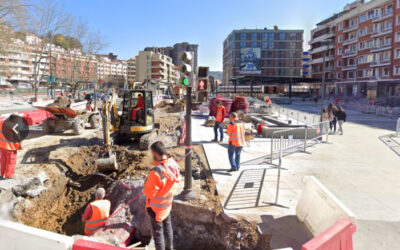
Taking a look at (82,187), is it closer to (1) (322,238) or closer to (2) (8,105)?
(1) (322,238)

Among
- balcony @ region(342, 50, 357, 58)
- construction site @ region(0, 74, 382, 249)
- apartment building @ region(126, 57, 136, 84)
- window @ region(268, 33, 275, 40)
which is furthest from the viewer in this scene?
apartment building @ region(126, 57, 136, 84)

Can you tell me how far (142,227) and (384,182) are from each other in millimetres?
6395

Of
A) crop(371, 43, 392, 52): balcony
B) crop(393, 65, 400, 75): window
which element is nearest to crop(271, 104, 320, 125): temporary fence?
crop(393, 65, 400, 75): window

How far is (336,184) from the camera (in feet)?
23.2

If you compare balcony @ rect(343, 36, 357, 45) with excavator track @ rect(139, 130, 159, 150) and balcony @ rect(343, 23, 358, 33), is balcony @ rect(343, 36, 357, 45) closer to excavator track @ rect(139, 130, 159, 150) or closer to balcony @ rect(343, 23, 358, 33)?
balcony @ rect(343, 23, 358, 33)

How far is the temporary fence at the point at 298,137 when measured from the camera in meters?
10.7

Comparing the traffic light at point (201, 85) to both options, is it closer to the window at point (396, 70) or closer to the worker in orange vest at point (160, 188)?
the worker in orange vest at point (160, 188)

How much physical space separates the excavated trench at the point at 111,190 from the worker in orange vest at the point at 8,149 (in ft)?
3.37

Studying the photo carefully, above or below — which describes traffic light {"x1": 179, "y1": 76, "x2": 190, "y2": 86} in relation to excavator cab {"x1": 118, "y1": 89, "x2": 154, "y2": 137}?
above

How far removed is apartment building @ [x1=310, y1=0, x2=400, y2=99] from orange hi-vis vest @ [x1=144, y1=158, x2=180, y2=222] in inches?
1765

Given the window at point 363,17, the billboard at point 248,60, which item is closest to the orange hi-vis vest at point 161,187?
the window at point 363,17

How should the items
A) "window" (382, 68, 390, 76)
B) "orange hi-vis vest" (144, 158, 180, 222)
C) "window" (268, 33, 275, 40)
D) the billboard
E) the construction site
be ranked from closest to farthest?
"orange hi-vis vest" (144, 158, 180, 222) → the construction site → "window" (382, 68, 390, 76) → the billboard → "window" (268, 33, 275, 40)

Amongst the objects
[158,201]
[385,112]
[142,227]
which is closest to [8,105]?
[142,227]

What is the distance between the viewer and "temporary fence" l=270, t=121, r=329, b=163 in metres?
10.7
